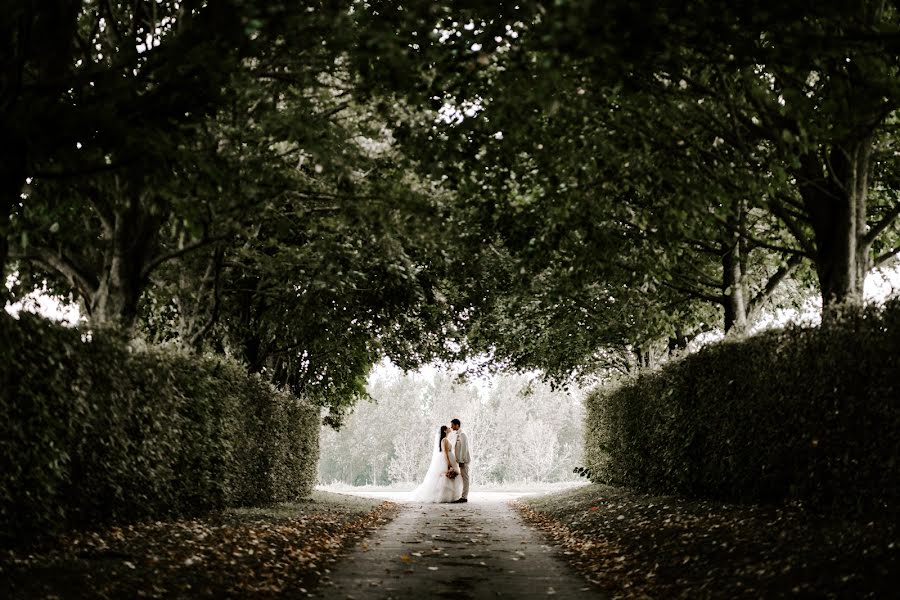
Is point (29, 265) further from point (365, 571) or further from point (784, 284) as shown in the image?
point (784, 284)

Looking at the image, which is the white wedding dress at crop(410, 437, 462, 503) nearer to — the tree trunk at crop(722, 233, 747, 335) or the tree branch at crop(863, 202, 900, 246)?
the tree trunk at crop(722, 233, 747, 335)

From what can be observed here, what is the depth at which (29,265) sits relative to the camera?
18.3m

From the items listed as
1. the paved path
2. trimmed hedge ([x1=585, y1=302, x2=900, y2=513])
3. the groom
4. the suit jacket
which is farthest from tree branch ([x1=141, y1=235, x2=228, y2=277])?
the suit jacket

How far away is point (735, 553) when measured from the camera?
8.88 m

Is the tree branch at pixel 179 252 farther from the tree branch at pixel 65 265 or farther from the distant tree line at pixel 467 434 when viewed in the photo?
the distant tree line at pixel 467 434

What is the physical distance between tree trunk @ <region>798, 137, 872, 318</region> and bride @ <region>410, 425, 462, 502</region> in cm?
1342

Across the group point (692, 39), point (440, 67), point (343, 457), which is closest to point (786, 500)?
point (692, 39)

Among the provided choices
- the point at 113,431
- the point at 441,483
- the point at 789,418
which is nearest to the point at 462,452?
the point at 441,483

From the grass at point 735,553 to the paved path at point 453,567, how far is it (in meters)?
0.49

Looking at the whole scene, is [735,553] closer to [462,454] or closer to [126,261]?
[126,261]

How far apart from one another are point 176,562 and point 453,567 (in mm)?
3506

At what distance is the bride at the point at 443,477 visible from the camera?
2417cm

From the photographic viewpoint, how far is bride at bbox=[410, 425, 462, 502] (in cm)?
2417

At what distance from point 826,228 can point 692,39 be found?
21.6 ft
